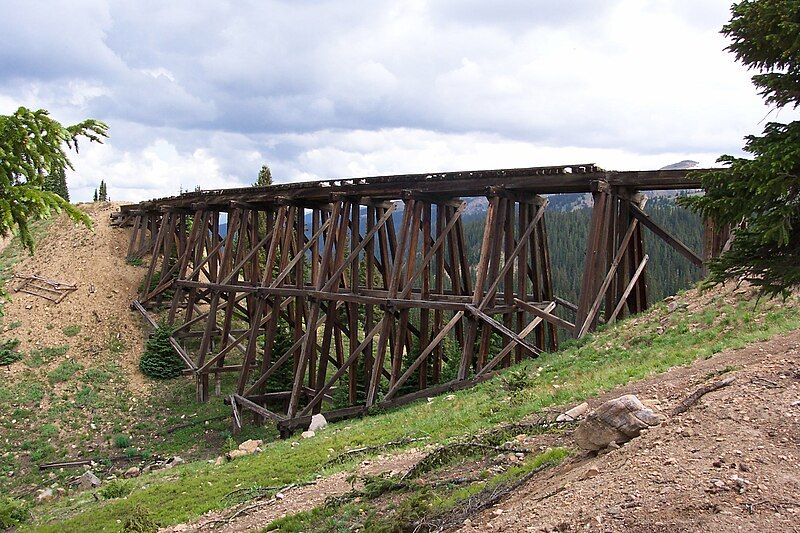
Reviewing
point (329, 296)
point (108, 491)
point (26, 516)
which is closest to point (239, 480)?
point (108, 491)

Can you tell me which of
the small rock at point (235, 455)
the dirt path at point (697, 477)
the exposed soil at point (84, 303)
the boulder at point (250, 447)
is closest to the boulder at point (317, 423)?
the boulder at point (250, 447)

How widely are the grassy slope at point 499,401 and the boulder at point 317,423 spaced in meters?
2.34

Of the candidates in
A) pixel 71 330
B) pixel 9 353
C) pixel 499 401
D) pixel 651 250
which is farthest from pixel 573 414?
pixel 651 250

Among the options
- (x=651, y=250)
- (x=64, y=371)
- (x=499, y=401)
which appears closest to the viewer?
(x=499, y=401)

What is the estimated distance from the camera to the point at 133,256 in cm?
3138

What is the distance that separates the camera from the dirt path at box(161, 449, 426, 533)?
25.7ft

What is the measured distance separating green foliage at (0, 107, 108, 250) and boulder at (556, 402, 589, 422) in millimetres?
5903

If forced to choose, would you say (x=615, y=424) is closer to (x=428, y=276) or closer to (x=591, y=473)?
(x=591, y=473)

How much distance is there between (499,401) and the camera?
387 inches

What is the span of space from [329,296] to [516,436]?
949cm

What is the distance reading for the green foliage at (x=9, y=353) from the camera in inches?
867

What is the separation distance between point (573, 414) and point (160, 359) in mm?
19677

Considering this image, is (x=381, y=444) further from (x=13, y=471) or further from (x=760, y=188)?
(x=13, y=471)

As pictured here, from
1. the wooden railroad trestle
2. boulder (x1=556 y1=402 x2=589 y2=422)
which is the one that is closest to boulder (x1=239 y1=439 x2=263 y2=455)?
the wooden railroad trestle
